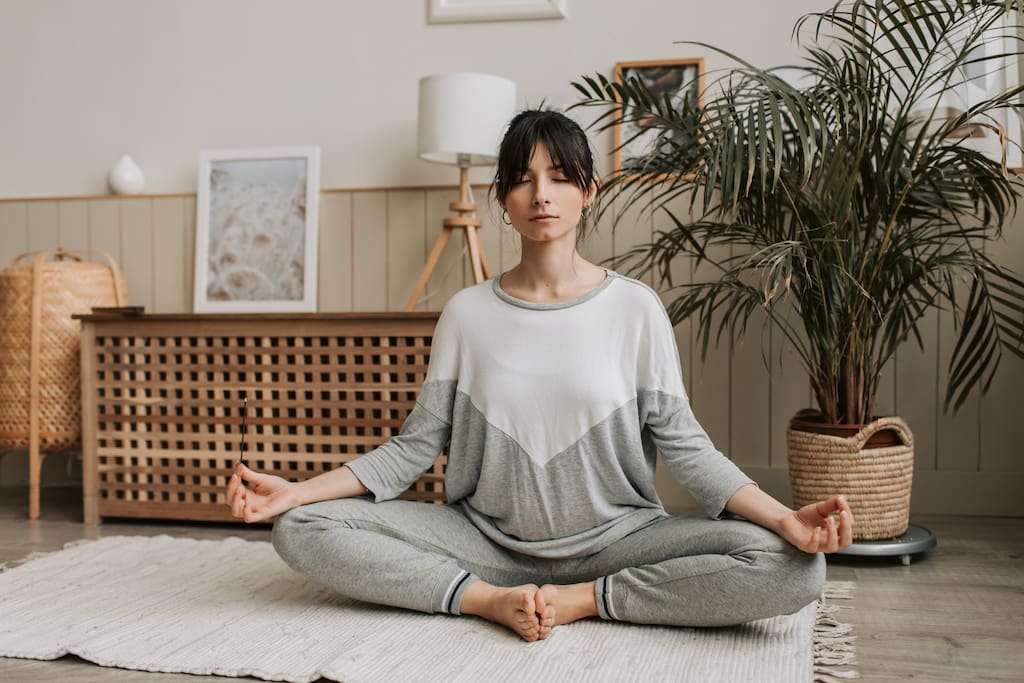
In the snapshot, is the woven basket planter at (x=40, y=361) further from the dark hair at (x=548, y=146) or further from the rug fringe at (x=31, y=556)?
the dark hair at (x=548, y=146)

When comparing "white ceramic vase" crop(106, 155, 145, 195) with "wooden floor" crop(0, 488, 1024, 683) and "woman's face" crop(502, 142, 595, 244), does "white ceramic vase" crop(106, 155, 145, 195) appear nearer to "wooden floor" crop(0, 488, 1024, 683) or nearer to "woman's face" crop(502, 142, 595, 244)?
"wooden floor" crop(0, 488, 1024, 683)

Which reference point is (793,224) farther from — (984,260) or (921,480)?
(921,480)

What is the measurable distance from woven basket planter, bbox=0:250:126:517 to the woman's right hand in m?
1.46

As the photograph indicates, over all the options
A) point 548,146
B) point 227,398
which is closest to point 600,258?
point 227,398

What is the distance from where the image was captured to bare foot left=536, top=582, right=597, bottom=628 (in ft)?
5.47

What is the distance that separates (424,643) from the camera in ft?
5.27

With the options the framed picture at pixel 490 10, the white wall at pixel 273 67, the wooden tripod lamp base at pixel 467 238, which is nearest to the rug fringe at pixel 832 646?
the wooden tripod lamp base at pixel 467 238

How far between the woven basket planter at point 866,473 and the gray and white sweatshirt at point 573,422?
0.64 metres

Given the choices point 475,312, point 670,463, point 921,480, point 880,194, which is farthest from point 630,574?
point 921,480

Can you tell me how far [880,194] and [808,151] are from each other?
0.30 metres

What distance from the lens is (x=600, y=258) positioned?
298 centimetres

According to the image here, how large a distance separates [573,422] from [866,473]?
3.06 ft

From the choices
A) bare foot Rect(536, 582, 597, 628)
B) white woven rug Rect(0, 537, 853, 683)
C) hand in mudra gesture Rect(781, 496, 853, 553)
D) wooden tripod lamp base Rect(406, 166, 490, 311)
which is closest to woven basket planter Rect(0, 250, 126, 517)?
white woven rug Rect(0, 537, 853, 683)

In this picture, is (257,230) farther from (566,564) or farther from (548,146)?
(566,564)
